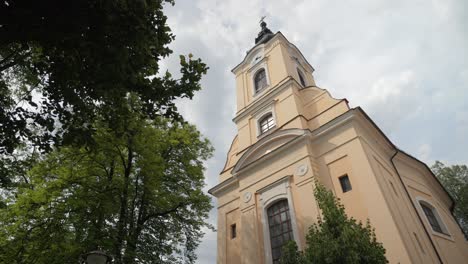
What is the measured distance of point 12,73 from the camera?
8719 millimetres

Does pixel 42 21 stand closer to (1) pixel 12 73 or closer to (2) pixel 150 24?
(2) pixel 150 24

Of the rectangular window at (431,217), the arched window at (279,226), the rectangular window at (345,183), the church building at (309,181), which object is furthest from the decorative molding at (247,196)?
the rectangular window at (431,217)

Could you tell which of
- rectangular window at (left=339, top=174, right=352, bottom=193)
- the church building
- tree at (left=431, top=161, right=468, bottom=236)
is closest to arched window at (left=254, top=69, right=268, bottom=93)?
the church building

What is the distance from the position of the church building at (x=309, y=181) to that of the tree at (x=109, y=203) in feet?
9.20

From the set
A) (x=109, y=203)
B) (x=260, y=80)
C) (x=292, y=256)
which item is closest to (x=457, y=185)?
(x=260, y=80)

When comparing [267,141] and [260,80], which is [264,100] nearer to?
[260,80]

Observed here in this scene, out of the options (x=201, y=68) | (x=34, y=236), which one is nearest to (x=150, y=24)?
(x=201, y=68)

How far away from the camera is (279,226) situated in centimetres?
1290

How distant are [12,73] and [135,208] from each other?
607 centimetres

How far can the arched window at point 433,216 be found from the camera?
48.7 feet

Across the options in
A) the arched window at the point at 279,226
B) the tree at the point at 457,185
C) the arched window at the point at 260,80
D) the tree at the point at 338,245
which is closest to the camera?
the tree at the point at 338,245

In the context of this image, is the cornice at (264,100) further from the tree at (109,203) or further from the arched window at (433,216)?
the arched window at (433,216)

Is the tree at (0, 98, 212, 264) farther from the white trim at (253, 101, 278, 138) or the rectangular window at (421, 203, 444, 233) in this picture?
the rectangular window at (421, 203, 444, 233)

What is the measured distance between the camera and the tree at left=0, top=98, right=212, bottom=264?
909 centimetres
